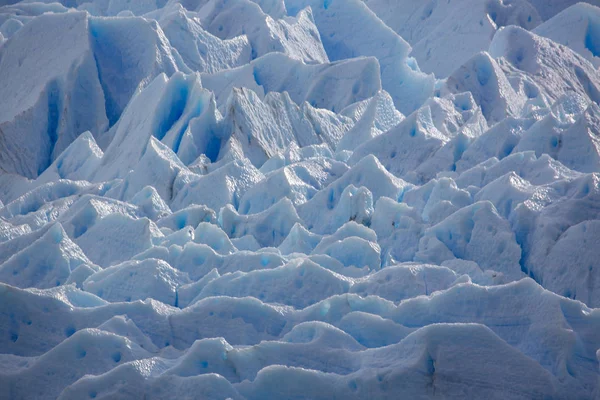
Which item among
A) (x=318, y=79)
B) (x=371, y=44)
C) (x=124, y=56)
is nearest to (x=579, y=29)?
(x=371, y=44)

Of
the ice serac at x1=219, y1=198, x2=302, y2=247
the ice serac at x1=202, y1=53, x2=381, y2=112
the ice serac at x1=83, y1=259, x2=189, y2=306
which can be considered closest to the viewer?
the ice serac at x1=83, y1=259, x2=189, y2=306

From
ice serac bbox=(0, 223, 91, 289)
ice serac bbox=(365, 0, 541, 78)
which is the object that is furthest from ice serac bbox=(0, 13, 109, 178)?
ice serac bbox=(365, 0, 541, 78)

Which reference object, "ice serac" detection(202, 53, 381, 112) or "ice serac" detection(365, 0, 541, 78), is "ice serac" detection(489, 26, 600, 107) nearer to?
"ice serac" detection(365, 0, 541, 78)

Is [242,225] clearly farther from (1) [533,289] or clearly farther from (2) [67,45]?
(2) [67,45]

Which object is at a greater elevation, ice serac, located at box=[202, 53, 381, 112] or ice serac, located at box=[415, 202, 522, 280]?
ice serac, located at box=[415, 202, 522, 280]

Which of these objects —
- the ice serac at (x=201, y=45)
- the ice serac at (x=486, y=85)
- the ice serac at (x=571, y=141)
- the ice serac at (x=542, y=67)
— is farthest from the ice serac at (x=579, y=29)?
the ice serac at (x=571, y=141)

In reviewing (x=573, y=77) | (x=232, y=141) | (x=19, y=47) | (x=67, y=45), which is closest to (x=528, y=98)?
(x=573, y=77)

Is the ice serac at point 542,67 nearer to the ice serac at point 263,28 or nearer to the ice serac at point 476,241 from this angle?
the ice serac at point 263,28
